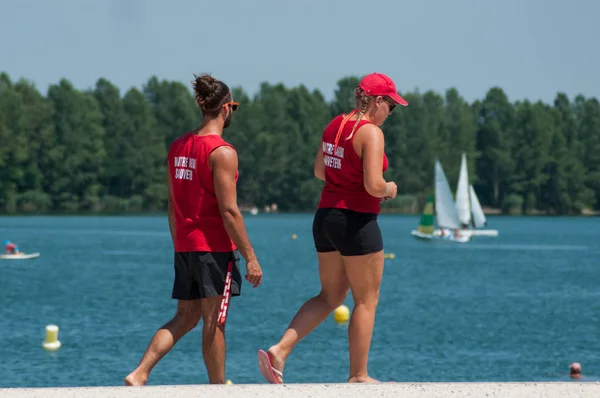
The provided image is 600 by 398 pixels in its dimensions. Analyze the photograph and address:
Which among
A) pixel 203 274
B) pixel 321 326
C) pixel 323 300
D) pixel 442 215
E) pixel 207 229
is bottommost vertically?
pixel 321 326

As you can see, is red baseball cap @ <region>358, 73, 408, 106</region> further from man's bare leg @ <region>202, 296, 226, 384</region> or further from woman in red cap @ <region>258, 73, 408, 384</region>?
man's bare leg @ <region>202, 296, 226, 384</region>

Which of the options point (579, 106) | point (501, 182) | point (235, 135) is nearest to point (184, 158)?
point (235, 135)

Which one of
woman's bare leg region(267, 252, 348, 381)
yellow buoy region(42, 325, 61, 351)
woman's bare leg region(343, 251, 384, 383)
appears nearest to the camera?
woman's bare leg region(343, 251, 384, 383)

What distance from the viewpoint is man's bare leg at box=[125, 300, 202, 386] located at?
7527 millimetres

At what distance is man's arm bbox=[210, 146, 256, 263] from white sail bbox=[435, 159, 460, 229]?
3066 inches

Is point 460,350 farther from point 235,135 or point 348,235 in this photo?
point 235,135

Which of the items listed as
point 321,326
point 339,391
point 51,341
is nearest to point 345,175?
point 339,391

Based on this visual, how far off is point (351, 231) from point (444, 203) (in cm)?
8063

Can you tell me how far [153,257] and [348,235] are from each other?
7225 centimetres

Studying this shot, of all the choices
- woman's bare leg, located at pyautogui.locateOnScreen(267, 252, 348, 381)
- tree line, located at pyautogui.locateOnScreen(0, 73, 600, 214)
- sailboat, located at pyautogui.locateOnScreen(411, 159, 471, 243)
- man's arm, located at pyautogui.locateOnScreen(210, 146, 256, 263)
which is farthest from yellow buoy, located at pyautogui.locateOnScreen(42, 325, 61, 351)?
tree line, located at pyautogui.locateOnScreen(0, 73, 600, 214)

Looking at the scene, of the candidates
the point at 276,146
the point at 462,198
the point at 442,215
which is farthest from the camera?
the point at 276,146

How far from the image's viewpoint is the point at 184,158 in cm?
755

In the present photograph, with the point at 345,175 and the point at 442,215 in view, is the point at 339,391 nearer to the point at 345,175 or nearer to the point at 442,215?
the point at 345,175

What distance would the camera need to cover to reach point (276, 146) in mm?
156500
